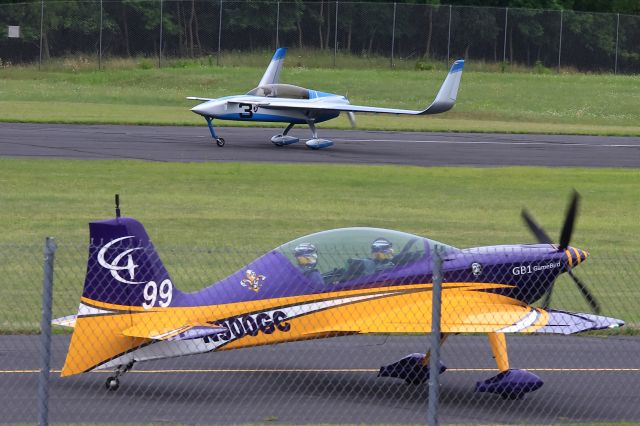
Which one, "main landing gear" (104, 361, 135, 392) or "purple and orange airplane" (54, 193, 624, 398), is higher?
"purple and orange airplane" (54, 193, 624, 398)

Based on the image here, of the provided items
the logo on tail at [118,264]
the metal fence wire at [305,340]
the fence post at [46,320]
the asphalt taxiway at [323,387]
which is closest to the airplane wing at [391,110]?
the asphalt taxiway at [323,387]

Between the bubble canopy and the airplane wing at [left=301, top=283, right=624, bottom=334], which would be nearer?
the airplane wing at [left=301, top=283, right=624, bottom=334]

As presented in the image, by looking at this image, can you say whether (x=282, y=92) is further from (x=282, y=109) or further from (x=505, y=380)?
(x=505, y=380)

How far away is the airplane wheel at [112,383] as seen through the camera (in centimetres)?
1138

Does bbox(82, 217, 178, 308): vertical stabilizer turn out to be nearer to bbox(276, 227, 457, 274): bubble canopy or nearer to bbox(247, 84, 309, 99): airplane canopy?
bbox(276, 227, 457, 274): bubble canopy

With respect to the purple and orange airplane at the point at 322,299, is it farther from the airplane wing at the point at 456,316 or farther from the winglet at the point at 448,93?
the winglet at the point at 448,93

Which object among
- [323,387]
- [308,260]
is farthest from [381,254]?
[323,387]

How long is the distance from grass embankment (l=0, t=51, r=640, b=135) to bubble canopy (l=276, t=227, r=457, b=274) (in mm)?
32318

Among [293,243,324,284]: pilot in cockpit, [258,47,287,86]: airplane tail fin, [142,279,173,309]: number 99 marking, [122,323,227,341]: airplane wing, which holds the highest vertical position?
[258,47,287,86]: airplane tail fin

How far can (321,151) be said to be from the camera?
36594 mm

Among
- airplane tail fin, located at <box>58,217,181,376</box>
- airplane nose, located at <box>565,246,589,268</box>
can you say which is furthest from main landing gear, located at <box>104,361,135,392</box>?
airplane nose, located at <box>565,246,589,268</box>

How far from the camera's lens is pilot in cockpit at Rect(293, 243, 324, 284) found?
11.7 m

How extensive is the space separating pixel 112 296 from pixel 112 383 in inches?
43.3

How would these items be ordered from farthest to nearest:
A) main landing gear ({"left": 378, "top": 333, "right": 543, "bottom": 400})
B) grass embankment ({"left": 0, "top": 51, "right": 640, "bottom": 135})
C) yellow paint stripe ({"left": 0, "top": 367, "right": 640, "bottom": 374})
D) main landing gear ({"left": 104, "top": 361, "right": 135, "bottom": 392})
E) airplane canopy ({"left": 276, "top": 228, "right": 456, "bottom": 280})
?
grass embankment ({"left": 0, "top": 51, "right": 640, "bottom": 135})
yellow paint stripe ({"left": 0, "top": 367, "right": 640, "bottom": 374})
airplane canopy ({"left": 276, "top": 228, "right": 456, "bottom": 280})
main landing gear ({"left": 378, "top": 333, "right": 543, "bottom": 400})
main landing gear ({"left": 104, "top": 361, "right": 135, "bottom": 392})
